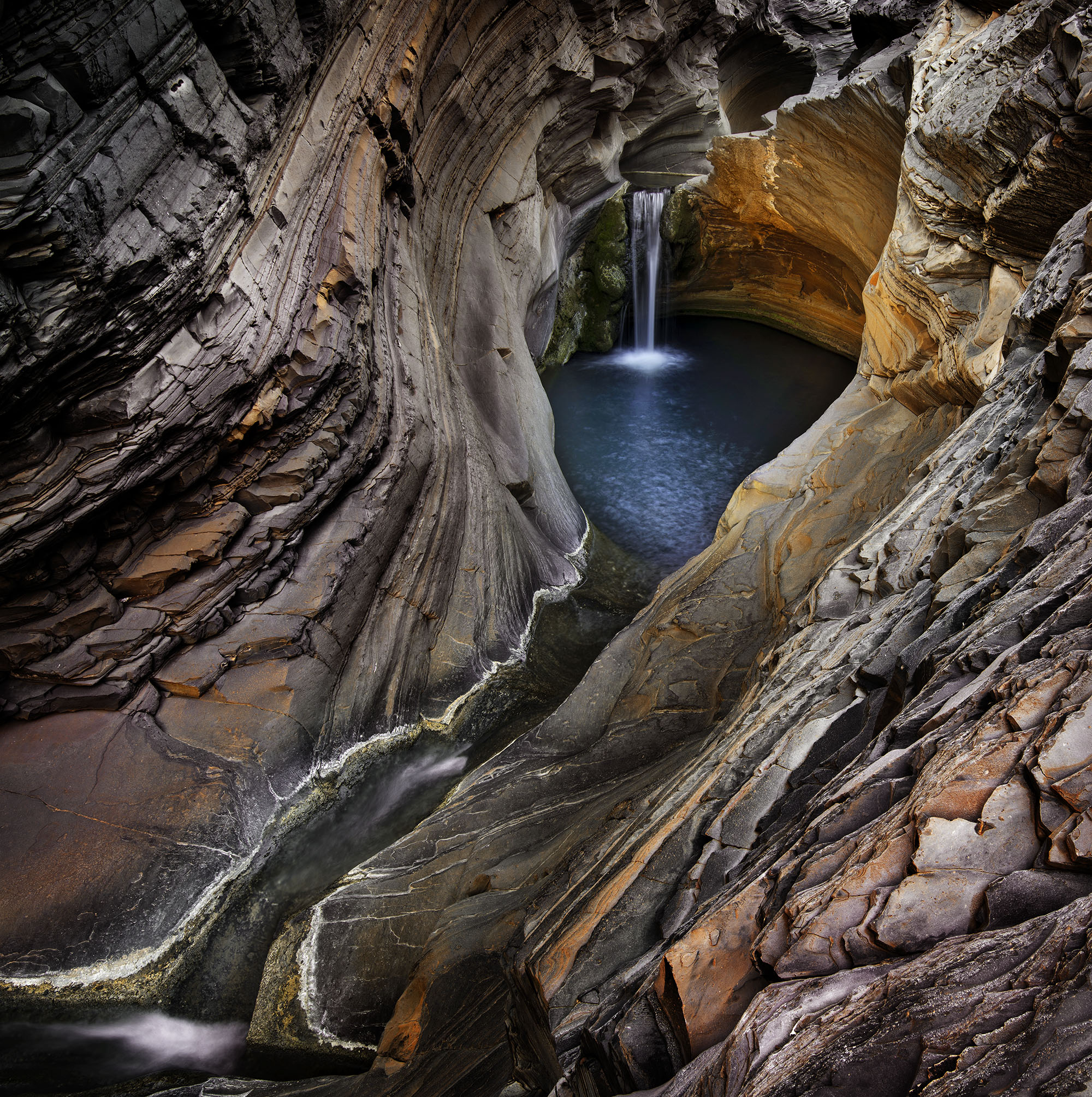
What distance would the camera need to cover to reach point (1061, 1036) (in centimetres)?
130

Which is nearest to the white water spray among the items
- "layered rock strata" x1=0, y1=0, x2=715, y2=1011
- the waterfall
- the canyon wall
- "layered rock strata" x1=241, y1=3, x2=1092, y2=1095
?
the waterfall

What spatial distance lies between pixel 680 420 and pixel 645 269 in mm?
4764

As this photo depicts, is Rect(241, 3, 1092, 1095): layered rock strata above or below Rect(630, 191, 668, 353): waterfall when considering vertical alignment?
below

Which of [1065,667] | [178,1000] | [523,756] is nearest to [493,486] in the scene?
[523,756]

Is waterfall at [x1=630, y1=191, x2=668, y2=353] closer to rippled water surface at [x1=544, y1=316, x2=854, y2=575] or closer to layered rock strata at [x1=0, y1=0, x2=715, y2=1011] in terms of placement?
rippled water surface at [x1=544, y1=316, x2=854, y2=575]

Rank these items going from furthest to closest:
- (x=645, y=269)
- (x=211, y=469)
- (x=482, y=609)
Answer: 1. (x=645, y=269)
2. (x=482, y=609)
3. (x=211, y=469)

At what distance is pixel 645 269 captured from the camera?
1588cm

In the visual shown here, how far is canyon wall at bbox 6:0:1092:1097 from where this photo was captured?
1.95 meters

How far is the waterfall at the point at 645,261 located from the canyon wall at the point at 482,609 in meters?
6.13

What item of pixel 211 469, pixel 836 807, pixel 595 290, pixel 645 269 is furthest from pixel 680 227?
pixel 836 807

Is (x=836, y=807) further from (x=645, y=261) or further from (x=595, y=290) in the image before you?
(x=645, y=261)

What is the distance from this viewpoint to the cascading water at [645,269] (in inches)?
601

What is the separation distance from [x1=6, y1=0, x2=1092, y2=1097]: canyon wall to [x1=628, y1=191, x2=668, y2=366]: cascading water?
20.1ft

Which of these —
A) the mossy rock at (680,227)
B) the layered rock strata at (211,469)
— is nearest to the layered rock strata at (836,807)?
the layered rock strata at (211,469)
